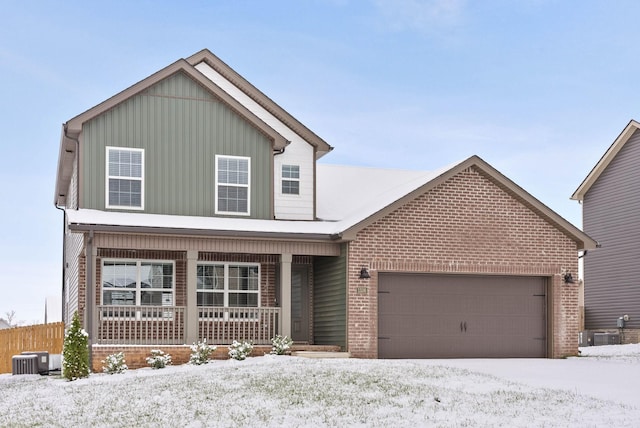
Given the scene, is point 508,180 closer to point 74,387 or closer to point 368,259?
point 368,259

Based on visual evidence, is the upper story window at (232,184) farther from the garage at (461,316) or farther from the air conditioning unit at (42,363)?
the air conditioning unit at (42,363)

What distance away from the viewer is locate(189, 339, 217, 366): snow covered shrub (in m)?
21.1

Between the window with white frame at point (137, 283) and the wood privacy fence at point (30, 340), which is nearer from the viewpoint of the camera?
the window with white frame at point (137, 283)

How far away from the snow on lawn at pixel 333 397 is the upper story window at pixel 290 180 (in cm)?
681

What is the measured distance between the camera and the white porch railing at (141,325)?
2197 centimetres

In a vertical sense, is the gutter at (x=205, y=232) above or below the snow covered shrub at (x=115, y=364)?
above

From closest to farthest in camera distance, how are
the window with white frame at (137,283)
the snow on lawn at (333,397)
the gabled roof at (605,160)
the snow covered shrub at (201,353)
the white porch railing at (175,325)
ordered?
the snow on lawn at (333,397)
the snow covered shrub at (201,353)
the white porch railing at (175,325)
the window with white frame at (137,283)
the gabled roof at (605,160)

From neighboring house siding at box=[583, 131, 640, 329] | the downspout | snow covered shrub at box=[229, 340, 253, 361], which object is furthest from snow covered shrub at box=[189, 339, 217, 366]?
neighboring house siding at box=[583, 131, 640, 329]

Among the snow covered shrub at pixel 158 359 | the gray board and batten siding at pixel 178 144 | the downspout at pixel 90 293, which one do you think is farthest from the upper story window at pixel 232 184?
the snow covered shrub at pixel 158 359

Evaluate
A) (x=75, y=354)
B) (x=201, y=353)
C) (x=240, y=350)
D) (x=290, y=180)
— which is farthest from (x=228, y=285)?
(x=75, y=354)

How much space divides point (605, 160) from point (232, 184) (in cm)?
1786

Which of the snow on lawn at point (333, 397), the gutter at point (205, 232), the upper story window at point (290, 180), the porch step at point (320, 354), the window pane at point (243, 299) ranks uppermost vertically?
the upper story window at point (290, 180)

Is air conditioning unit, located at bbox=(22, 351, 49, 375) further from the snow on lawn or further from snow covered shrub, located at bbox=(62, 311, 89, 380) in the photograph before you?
snow covered shrub, located at bbox=(62, 311, 89, 380)

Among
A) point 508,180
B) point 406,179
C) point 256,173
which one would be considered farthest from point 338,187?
point 508,180
